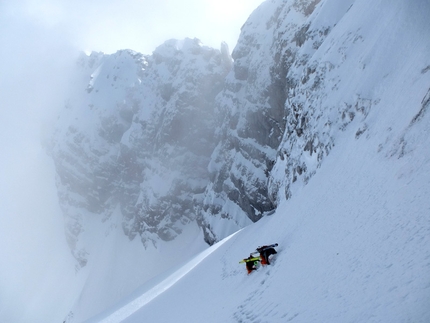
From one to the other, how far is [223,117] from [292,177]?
55.2 meters

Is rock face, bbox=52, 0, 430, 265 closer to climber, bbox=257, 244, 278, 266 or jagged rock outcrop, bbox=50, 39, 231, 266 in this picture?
jagged rock outcrop, bbox=50, 39, 231, 266

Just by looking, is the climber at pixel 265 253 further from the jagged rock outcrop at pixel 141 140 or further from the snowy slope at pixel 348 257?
the jagged rock outcrop at pixel 141 140

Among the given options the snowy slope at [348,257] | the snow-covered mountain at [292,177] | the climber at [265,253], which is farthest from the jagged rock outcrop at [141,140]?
the climber at [265,253]

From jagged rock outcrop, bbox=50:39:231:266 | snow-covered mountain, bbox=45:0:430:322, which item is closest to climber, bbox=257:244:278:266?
snow-covered mountain, bbox=45:0:430:322

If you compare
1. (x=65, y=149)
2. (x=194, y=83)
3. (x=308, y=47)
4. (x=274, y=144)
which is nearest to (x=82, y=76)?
(x=65, y=149)

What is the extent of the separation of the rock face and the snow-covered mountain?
0.79 feet

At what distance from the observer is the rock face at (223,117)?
23219 mm

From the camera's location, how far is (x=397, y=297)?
6762 millimetres

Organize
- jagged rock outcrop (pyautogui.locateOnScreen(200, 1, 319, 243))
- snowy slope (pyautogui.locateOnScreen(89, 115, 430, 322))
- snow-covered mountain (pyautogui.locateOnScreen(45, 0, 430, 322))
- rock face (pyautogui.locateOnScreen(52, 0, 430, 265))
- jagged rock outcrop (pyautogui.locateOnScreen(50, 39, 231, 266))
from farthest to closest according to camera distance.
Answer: jagged rock outcrop (pyautogui.locateOnScreen(50, 39, 231, 266)), jagged rock outcrop (pyautogui.locateOnScreen(200, 1, 319, 243)), rock face (pyautogui.locateOnScreen(52, 0, 430, 265)), snow-covered mountain (pyautogui.locateOnScreen(45, 0, 430, 322)), snowy slope (pyautogui.locateOnScreen(89, 115, 430, 322))

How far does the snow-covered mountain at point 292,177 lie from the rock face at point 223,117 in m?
0.24

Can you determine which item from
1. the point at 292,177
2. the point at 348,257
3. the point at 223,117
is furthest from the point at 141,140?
the point at 348,257

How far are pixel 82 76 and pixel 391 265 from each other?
490 ft

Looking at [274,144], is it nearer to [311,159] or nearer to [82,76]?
[311,159]

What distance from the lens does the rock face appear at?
23.2 meters
